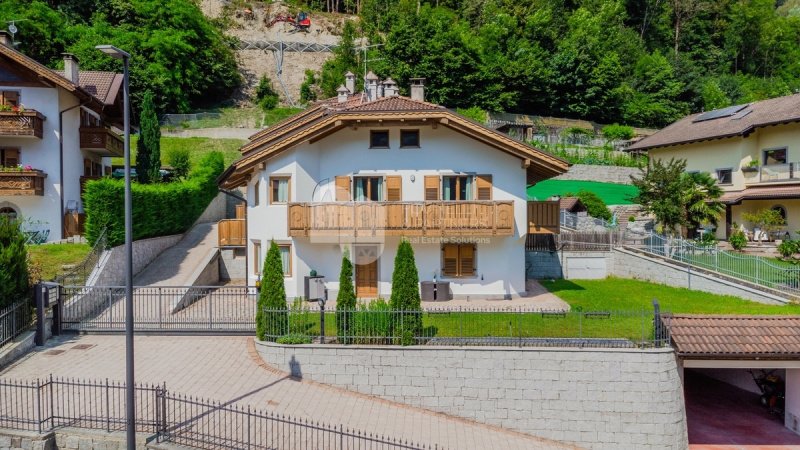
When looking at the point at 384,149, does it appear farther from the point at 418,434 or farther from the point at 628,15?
the point at 628,15

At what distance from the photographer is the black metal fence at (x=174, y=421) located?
10.2 metres

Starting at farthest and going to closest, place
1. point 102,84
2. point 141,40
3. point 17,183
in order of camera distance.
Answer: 1. point 141,40
2. point 102,84
3. point 17,183

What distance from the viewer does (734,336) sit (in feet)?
44.0

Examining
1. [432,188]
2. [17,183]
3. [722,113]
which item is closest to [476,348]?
[432,188]

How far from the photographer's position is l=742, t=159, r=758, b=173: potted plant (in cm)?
3059

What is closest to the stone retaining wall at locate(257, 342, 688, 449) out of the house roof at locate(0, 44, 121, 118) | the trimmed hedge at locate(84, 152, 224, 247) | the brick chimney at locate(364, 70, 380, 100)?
the trimmed hedge at locate(84, 152, 224, 247)

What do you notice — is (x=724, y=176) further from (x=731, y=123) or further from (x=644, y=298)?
(x=644, y=298)

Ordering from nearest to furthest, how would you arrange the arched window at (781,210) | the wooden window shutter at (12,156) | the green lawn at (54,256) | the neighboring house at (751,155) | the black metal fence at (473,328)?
the black metal fence at (473,328) < the green lawn at (54,256) < the wooden window shutter at (12,156) < the neighboring house at (751,155) < the arched window at (781,210)

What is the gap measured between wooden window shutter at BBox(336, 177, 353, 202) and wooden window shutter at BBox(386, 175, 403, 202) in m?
1.49

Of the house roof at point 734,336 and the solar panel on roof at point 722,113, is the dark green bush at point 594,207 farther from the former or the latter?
the house roof at point 734,336

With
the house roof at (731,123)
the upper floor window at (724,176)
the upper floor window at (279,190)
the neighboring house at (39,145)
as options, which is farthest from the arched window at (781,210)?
the neighboring house at (39,145)

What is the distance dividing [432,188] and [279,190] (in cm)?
600

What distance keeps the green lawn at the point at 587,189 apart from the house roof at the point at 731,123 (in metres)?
4.30

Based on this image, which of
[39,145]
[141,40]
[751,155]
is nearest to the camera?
[39,145]
